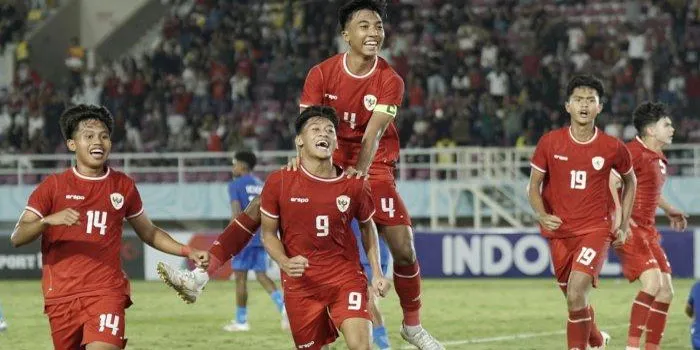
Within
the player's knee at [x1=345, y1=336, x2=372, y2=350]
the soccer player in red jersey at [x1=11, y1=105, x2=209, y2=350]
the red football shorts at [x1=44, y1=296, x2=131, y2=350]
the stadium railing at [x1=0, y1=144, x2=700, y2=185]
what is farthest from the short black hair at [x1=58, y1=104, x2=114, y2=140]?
the stadium railing at [x1=0, y1=144, x2=700, y2=185]

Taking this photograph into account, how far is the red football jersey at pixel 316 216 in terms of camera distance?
31.6ft

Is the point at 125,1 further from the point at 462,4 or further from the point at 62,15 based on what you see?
the point at 462,4

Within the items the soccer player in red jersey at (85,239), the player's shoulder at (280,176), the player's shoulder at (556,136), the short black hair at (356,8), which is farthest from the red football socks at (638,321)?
the soccer player in red jersey at (85,239)

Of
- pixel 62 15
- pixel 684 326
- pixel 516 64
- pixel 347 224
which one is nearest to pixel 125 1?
pixel 62 15

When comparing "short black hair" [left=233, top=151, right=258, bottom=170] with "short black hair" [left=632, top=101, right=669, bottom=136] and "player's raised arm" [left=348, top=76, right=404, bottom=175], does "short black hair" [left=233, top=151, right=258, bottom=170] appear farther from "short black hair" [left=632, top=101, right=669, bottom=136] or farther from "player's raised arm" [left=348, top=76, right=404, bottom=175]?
"player's raised arm" [left=348, top=76, right=404, bottom=175]

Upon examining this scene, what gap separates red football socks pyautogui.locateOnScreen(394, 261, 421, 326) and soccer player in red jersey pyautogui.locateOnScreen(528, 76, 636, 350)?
3.74 feet

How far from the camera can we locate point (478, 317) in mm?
17766

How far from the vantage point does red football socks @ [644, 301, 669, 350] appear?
12.7m

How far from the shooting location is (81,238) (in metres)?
9.68

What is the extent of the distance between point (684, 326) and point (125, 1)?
83.8 ft

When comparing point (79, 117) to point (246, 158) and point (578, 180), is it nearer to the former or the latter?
point (578, 180)

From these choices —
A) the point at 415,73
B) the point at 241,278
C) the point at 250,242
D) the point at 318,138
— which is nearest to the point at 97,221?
the point at 318,138

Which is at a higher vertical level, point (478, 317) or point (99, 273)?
point (99, 273)

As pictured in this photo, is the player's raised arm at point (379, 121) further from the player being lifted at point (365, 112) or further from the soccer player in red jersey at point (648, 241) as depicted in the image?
the soccer player in red jersey at point (648, 241)
